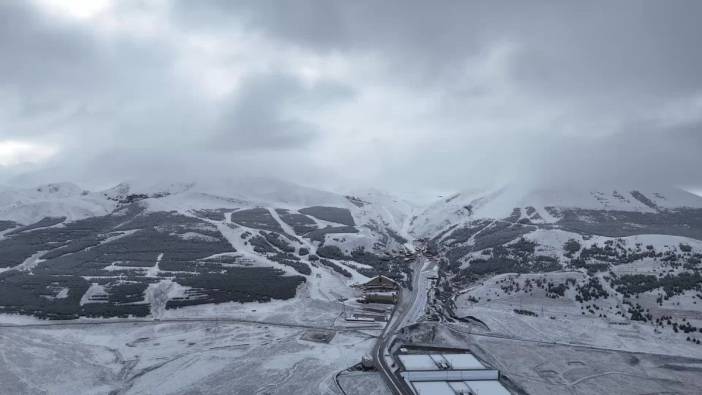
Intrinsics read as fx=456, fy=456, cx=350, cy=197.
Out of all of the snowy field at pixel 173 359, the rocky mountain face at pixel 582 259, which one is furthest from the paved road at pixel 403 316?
the rocky mountain face at pixel 582 259

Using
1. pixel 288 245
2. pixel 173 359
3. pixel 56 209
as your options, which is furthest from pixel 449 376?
pixel 56 209

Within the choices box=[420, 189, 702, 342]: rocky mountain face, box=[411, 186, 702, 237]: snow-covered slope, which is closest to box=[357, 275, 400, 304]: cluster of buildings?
box=[420, 189, 702, 342]: rocky mountain face

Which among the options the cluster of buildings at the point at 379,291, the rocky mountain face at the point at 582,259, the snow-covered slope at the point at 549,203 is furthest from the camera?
the snow-covered slope at the point at 549,203

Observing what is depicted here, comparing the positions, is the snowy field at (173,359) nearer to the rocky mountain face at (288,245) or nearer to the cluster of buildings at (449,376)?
the cluster of buildings at (449,376)

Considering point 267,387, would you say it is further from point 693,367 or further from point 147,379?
point 693,367

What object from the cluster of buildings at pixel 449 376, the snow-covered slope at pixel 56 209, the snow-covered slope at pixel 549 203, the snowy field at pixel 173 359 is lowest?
the snowy field at pixel 173 359

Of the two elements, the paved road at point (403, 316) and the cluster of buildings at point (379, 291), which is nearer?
the paved road at point (403, 316)

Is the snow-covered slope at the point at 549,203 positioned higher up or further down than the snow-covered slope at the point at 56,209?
higher up
